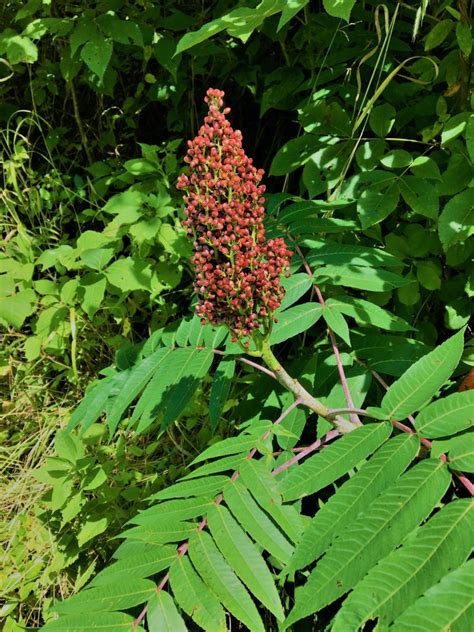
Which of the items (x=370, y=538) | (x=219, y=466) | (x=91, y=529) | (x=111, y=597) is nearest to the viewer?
(x=370, y=538)

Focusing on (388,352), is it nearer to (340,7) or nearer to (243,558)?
(243,558)

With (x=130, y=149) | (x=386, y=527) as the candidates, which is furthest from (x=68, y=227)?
(x=386, y=527)

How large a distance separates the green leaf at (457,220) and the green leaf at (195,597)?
1336 mm

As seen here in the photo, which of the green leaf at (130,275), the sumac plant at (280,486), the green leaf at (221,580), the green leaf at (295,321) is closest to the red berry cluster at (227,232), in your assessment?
the sumac plant at (280,486)

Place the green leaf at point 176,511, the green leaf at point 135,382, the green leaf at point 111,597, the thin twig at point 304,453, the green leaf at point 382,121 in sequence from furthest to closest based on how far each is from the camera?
the green leaf at point 382,121, the green leaf at point 135,382, the thin twig at point 304,453, the green leaf at point 176,511, the green leaf at point 111,597

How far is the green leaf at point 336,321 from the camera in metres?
1.72

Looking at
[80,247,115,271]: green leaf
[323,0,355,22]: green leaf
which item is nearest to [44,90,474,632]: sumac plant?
[323,0,355,22]: green leaf

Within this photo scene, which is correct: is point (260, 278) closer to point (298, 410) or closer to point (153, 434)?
point (298, 410)

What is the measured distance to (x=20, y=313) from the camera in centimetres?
293

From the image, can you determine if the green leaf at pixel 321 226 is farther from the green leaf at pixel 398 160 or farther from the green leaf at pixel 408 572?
the green leaf at pixel 408 572

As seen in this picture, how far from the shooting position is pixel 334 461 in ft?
4.26

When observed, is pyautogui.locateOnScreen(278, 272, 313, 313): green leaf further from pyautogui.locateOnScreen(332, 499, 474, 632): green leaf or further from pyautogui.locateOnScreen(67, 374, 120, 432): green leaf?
pyautogui.locateOnScreen(332, 499, 474, 632): green leaf

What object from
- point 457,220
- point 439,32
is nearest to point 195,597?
point 457,220

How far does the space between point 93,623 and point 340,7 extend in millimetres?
1617
